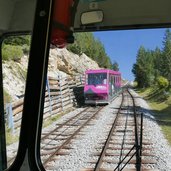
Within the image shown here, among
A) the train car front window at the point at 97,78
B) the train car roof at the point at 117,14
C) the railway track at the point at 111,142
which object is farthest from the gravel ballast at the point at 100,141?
the train car roof at the point at 117,14

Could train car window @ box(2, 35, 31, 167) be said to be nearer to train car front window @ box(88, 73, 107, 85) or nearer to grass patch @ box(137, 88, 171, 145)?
train car front window @ box(88, 73, 107, 85)

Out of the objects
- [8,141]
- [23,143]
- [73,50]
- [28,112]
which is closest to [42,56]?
[73,50]

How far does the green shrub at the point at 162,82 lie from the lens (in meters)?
2.28

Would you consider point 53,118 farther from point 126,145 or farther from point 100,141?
point 100,141

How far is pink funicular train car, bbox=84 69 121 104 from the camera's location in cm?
276

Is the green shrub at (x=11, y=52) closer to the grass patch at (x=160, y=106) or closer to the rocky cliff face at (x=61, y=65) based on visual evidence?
the rocky cliff face at (x=61, y=65)

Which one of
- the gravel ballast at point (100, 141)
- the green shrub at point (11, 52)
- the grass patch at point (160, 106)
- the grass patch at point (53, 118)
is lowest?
the gravel ballast at point (100, 141)

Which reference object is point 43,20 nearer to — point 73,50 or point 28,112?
point 73,50

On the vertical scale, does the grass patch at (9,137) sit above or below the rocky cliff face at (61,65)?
below

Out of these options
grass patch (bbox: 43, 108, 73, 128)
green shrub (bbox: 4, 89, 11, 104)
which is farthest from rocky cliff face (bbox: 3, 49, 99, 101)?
green shrub (bbox: 4, 89, 11, 104)

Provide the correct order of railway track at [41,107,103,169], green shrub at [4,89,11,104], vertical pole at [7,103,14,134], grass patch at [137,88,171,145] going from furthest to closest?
green shrub at [4,89,11,104] < vertical pole at [7,103,14,134] < railway track at [41,107,103,169] < grass patch at [137,88,171,145]

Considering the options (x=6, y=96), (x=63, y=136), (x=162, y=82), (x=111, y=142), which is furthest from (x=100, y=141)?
(x=162, y=82)

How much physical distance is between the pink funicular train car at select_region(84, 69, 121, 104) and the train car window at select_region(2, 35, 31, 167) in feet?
1.51

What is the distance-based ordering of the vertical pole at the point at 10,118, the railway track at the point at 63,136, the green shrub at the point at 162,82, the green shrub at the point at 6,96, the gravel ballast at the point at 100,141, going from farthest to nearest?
the green shrub at the point at 6,96 < the vertical pole at the point at 10,118 < the railway track at the point at 63,136 < the gravel ballast at the point at 100,141 < the green shrub at the point at 162,82
